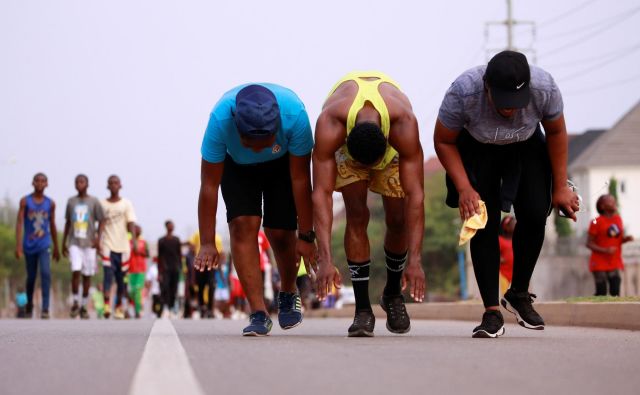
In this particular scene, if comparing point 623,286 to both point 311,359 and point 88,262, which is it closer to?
point 88,262

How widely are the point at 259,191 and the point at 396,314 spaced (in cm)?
142

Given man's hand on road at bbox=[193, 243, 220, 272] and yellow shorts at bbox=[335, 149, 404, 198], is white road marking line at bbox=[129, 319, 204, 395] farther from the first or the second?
yellow shorts at bbox=[335, 149, 404, 198]

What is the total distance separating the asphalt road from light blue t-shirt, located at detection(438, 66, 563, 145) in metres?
1.42

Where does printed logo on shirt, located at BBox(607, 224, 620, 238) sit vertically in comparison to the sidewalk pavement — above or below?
above

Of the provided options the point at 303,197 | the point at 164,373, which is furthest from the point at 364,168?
the point at 164,373

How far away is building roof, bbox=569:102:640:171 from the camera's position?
104 metres

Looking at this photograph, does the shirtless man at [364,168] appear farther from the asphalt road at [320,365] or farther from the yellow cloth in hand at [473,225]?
the asphalt road at [320,365]

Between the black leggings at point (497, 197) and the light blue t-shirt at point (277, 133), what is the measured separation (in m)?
1.29

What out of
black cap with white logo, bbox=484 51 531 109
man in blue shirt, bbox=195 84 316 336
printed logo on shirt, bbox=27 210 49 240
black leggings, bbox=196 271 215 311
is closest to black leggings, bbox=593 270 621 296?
printed logo on shirt, bbox=27 210 49 240

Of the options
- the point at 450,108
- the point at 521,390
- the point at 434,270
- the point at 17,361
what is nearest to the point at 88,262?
the point at 450,108

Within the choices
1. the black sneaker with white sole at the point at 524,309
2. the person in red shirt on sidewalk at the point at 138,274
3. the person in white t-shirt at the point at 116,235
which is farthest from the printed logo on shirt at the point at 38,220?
the black sneaker with white sole at the point at 524,309

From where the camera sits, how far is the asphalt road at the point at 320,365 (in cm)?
596

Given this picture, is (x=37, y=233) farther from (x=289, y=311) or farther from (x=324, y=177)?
(x=324, y=177)

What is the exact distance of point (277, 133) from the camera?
1035 cm
